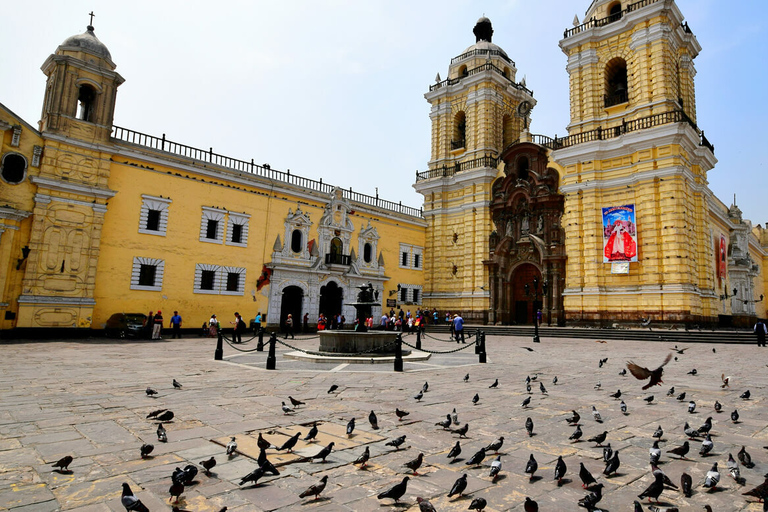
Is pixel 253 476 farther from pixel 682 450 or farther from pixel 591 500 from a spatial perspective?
pixel 682 450

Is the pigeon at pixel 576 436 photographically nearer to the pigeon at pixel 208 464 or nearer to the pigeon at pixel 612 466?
the pigeon at pixel 612 466

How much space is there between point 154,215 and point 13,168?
205 inches

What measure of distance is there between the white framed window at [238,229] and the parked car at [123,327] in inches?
229

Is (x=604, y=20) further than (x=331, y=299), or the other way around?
(x=331, y=299)

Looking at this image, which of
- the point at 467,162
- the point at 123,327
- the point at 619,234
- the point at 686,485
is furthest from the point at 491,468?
the point at 467,162

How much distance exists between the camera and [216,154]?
2252 centimetres

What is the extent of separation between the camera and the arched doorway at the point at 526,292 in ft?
91.4

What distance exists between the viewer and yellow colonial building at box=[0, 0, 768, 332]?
18.0m

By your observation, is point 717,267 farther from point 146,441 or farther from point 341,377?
point 146,441

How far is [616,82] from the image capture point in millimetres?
26703

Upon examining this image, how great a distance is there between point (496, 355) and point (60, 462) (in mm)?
12208

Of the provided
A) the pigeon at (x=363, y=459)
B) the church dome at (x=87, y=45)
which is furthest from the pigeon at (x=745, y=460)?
the church dome at (x=87, y=45)

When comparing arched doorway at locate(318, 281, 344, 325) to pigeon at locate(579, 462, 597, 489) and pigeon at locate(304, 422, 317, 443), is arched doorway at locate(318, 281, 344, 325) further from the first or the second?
pigeon at locate(579, 462, 597, 489)

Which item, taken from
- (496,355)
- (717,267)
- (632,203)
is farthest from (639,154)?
(496,355)
